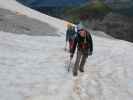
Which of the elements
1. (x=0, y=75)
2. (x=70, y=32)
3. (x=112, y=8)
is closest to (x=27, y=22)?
(x=70, y=32)

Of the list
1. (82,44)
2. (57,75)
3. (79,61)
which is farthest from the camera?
(79,61)

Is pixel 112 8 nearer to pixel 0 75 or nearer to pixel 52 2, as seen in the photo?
pixel 52 2

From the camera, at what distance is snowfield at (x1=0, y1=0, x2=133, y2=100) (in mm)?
12906

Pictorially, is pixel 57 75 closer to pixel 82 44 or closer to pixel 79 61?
pixel 79 61

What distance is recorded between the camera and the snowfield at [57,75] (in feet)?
42.3

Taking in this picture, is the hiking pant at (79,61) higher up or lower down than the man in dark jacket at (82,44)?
lower down

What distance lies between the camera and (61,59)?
698 inches

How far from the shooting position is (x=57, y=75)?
49.4 ft

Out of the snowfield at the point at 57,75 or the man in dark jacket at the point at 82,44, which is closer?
the snowfield at the point at 57,75

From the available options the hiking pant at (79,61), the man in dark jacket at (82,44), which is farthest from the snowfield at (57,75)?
the man in dark jacket at (82,44)

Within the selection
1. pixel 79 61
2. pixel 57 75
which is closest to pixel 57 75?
pixel 57 75

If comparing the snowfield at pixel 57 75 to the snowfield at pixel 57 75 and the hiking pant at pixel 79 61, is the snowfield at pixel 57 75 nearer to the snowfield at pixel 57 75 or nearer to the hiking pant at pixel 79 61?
the snowfield at pixel 57 75

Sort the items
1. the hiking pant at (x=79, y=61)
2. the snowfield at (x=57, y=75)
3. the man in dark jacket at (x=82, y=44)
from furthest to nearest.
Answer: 1. the hiking pant at (x=79, y=61)
2. the man in dark jacket at (x=82, y=44)
3. the snowfield at (x=57, y=75)

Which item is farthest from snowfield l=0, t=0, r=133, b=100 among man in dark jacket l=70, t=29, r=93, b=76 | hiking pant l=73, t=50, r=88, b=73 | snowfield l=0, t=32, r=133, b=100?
man in dark jacket l=70, t=29, r=93, b=76
